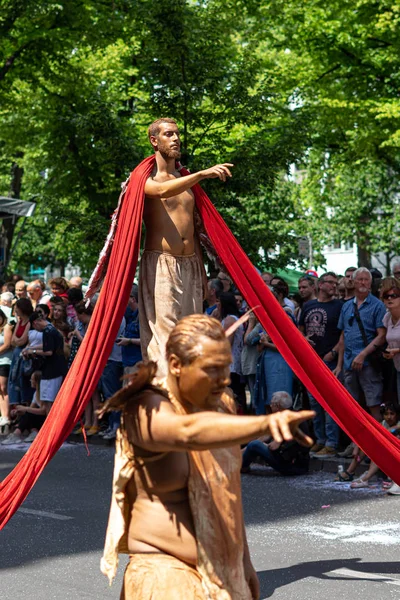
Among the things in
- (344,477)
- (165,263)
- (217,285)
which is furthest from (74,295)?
(165,263)

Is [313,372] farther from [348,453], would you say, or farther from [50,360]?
[50,360]

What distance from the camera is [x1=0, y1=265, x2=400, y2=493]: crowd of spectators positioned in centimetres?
1077

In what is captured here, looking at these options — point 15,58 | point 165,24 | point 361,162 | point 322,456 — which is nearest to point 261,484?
point 322,456

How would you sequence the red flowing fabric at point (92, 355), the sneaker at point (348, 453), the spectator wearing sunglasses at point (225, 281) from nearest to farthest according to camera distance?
the red flowing fabric at point (92, 355), the sneaker at point (348, 453), the spectator wearing sunglasses at point (225, 281)

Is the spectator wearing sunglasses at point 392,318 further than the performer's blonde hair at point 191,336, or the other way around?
the spectator wearing sunglasses at point 392,318

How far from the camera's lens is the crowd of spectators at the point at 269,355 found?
1077 centimetres

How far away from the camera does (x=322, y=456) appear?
440 inches

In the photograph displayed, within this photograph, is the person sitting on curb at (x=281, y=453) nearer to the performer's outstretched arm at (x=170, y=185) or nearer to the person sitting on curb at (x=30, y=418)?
the person sitting on curb at (x=30, y=418)

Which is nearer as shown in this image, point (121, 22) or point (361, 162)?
point (121, 22)

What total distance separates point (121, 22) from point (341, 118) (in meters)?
5.05

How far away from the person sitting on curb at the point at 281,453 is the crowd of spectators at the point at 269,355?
0.01m

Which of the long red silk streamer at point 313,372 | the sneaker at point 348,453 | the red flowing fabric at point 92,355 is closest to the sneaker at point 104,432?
the sneaker at point 348,453

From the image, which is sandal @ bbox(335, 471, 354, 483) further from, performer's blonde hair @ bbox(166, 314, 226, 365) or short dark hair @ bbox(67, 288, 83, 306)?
performer's blonde hair @ bbox(166, 314, 226, 365)

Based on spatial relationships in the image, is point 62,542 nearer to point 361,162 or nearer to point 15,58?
point 15,58
